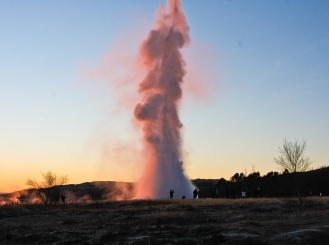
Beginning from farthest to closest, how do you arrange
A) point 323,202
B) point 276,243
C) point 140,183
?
point 140,183 → point 323,202 → point 276,243

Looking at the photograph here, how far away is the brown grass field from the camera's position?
1036 inches

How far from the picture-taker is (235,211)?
42.8 metres

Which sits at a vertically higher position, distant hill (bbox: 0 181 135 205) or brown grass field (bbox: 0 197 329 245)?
distant hill (bbox: 0 181 135 205)

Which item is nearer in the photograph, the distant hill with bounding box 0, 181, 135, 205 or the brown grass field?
the brown grass field

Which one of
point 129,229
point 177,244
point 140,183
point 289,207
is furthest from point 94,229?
point 140,183

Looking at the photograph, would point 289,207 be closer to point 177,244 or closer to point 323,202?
point 323,202

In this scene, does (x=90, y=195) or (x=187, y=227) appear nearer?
(x=187, y=227)

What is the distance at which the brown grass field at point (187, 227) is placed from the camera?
26.3 metres

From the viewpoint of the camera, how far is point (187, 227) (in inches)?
1275

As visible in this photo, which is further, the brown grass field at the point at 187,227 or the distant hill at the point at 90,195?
the distant hill at the point at 90,195

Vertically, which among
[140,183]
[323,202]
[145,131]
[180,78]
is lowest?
[323,202]

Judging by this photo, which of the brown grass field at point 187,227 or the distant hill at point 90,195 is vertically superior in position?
the distant hill at point 90,195

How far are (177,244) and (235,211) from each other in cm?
1809

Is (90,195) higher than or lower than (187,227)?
higher
